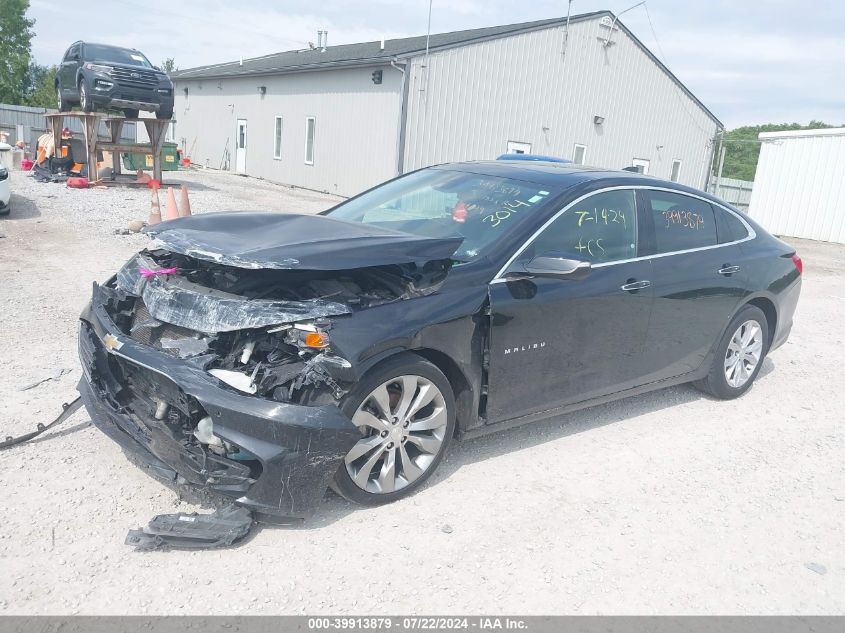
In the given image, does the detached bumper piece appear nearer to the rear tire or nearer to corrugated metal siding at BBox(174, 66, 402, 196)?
the rear tire

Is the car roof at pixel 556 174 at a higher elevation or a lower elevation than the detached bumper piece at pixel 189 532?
higher

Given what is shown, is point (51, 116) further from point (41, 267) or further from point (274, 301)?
point (274, 301)

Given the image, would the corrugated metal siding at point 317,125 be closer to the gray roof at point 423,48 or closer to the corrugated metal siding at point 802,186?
the gray roof at point 423,48

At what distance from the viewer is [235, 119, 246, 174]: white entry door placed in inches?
1091

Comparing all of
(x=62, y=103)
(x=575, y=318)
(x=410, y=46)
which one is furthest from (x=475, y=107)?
(x=575, y=318)

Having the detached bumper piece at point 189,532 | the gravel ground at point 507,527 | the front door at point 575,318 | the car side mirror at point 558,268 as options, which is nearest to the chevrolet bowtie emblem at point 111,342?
the gravel ground at point 507,527

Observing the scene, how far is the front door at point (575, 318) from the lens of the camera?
386 cm

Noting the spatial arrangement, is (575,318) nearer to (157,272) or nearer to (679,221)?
(679,221)

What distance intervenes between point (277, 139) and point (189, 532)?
77.5 ft

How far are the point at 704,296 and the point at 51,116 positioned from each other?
18.1 m

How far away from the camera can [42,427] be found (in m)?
3.87

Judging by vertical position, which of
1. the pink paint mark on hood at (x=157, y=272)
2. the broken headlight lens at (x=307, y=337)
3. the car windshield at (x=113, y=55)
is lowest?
the broken headlight lens at (x=307, y=337)

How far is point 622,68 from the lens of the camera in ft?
73.7
